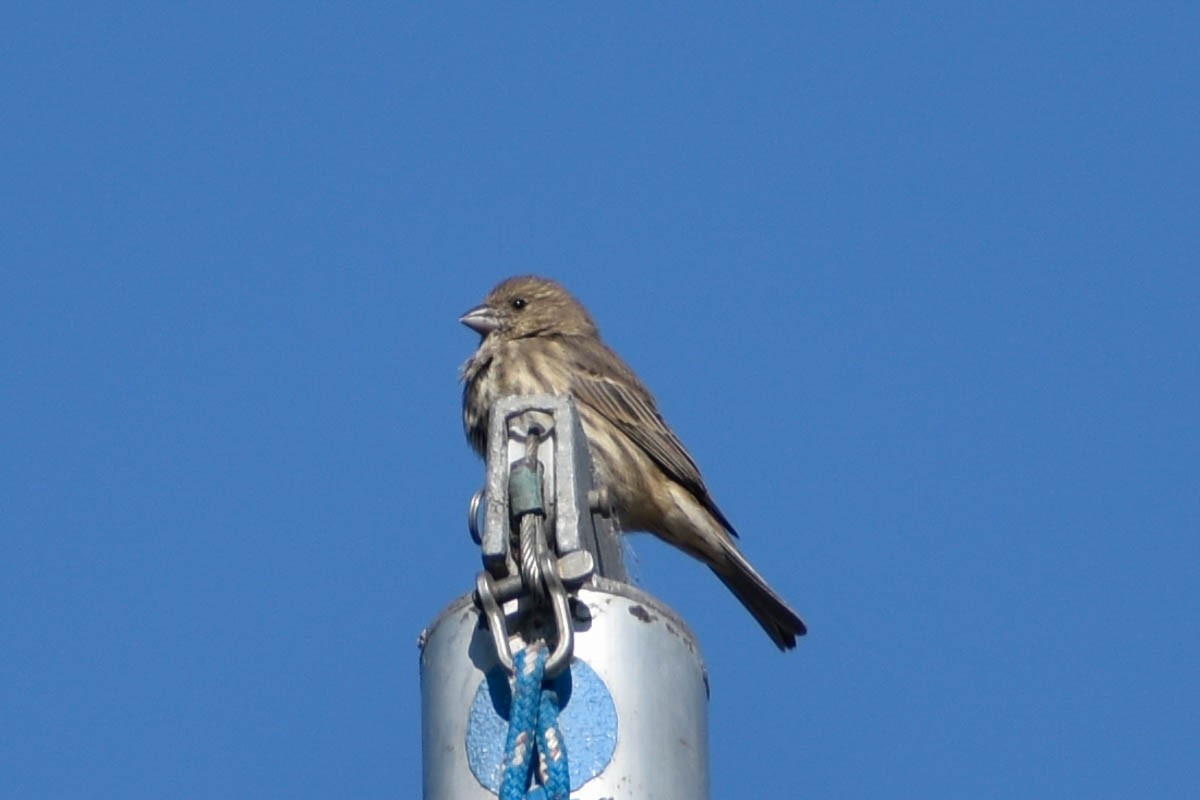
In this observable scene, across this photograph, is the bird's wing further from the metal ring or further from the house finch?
the metal ring

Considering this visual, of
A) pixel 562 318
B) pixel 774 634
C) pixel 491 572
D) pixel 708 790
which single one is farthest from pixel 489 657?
pixel 562 318

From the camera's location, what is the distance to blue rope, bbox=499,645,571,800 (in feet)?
11.8

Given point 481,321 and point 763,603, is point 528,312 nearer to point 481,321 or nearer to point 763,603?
point 481,321

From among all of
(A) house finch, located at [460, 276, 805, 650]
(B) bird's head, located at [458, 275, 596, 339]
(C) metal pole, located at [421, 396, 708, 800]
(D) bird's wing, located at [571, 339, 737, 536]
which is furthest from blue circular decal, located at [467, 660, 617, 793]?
(B) bird's head, located at [458, 275, 596, 339]

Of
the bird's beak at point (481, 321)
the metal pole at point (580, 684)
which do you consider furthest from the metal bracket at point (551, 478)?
the bird's beak at point (481, 321)

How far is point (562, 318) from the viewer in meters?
10.3

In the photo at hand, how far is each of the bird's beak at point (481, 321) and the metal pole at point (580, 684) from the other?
599cm

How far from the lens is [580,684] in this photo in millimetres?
3818

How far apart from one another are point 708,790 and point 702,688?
0.21 m

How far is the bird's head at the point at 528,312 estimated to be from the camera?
10.1 m

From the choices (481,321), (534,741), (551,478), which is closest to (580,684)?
(534,741)

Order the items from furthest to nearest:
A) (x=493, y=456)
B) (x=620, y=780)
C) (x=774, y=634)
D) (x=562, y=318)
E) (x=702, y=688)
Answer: (x=562, y=318) → (x=774, y=634) → (x=493, y=456) → (x=702, y=688) → (x=620, y=780)

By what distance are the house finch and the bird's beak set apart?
0.59 feet

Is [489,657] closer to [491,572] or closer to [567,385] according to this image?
[491,572]
